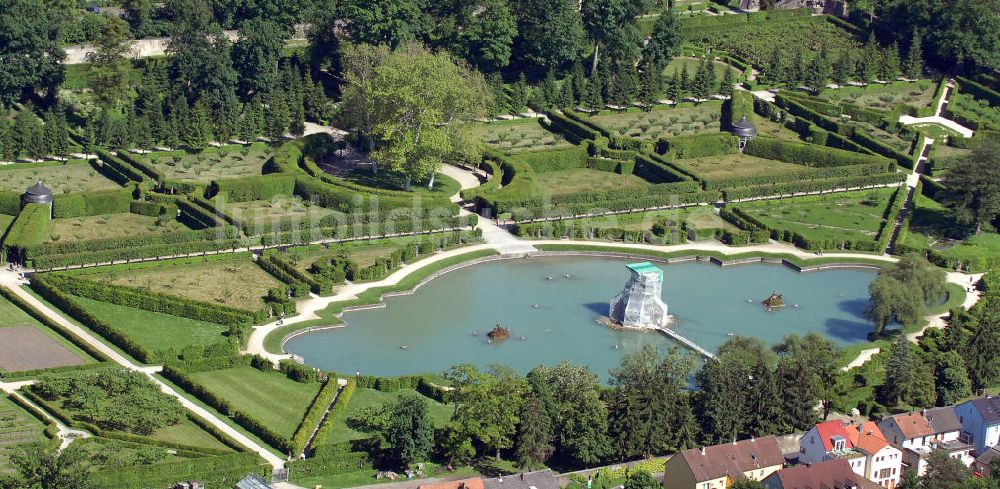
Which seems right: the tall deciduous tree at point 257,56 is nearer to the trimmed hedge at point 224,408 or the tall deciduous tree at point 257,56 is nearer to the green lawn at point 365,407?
the trimmed hedge at point 224,408

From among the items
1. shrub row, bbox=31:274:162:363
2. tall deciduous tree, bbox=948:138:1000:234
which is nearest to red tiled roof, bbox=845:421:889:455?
tall deciduous tree, bbox=948:138:1000:234

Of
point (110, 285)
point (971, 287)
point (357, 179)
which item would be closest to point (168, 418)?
point (110, 285)

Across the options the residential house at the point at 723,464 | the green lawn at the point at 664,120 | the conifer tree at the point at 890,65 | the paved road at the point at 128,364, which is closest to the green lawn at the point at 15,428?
the paved road at the point at 128,364

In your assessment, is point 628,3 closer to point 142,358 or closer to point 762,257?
point 762,257

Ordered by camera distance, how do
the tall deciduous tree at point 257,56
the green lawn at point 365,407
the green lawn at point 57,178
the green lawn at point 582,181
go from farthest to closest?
the tall deciduous tree at point 257,56
the green lawn at point 582,181
the green lawn at point 57,178
the green lawn at point 365,407

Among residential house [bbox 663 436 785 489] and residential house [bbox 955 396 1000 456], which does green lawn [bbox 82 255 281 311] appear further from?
residential house [bbox 955 396 1000 456]
